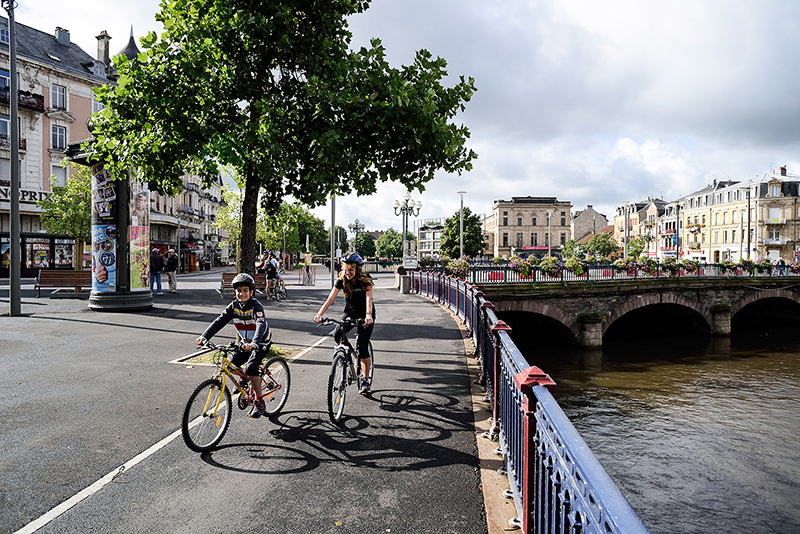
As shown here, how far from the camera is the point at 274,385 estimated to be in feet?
19.1

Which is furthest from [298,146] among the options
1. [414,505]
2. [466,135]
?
[414,505]

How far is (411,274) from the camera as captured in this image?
25594mm

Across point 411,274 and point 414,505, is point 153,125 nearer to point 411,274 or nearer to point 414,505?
point 414,505

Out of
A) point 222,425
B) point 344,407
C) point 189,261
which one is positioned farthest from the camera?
point 189,261

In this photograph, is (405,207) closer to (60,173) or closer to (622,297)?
(622,297)

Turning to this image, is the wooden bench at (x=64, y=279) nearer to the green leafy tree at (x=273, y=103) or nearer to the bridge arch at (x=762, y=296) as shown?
the green leafy tree at (x=273, y=103)

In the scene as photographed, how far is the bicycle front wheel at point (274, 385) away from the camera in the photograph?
225 inches

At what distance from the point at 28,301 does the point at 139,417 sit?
14.2m

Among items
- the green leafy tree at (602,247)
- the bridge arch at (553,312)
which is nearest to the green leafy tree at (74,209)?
the bridge arch at (553,312)

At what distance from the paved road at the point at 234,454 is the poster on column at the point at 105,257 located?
5688mm

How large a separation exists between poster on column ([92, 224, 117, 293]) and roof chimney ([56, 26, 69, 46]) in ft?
114

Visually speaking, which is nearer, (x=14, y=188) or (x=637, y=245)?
(x=14, y=188)

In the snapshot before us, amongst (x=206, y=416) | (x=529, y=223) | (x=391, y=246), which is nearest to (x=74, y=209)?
(x=206, y=416)

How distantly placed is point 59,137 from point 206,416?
39785 millimetres
